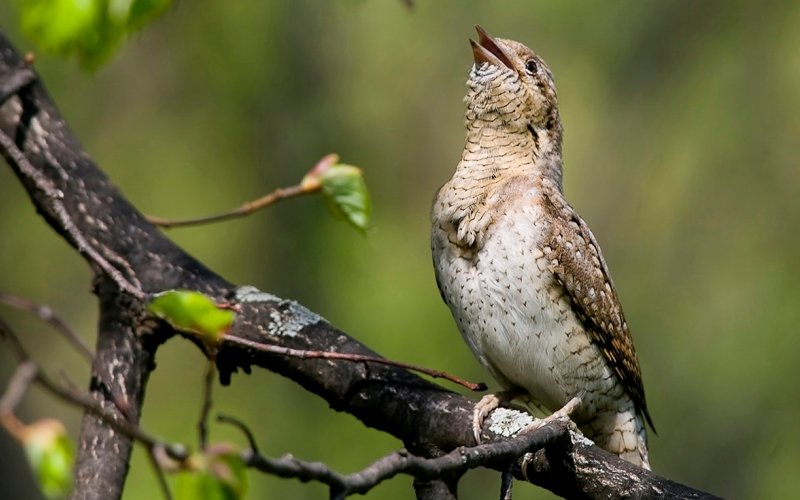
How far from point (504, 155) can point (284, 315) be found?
41.6 inches

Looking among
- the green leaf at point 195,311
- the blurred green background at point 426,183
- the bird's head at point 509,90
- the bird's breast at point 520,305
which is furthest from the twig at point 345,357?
the blurred green background at point 426,183

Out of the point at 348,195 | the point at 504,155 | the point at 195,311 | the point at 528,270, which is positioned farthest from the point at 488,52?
the point at 195,311

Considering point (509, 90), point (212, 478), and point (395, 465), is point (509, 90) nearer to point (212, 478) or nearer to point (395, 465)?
point (395, 465)

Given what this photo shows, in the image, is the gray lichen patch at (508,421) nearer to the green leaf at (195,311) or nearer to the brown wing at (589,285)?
the brown wing at (589,285)

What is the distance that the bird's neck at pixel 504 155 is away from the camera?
12.8 ft

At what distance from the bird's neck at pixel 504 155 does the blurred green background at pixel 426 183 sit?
11.4ft

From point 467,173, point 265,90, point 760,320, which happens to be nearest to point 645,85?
point 760,320

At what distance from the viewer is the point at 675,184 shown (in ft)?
27.2

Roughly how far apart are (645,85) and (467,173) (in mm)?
4842

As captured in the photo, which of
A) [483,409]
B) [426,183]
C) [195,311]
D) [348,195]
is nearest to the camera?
[195,311]

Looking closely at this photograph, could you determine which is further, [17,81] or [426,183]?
[426,183]

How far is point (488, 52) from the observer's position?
413 centimetres

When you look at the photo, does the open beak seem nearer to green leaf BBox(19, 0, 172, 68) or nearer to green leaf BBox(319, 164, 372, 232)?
green leaf BBox(319, 164, 372, 232)

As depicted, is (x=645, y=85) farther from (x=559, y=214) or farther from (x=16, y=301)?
(x=16, y=301)
